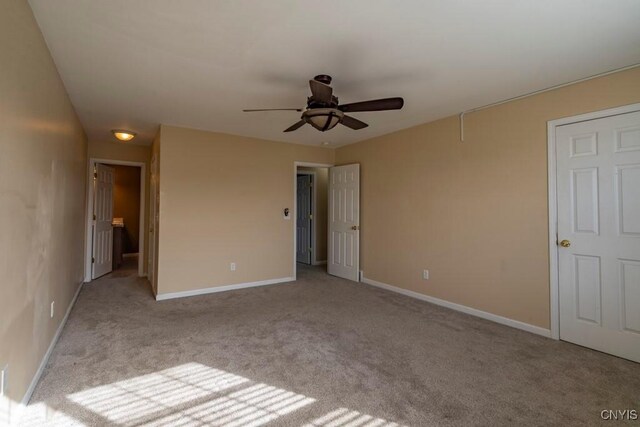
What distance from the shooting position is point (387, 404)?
190 cm

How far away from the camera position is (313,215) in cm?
667

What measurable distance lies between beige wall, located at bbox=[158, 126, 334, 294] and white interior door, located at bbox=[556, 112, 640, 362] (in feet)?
12.0

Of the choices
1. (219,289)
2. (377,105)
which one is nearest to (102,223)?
(219,289)

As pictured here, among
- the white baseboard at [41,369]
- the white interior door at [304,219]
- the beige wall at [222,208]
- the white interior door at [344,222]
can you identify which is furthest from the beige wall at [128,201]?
the white interior door at [344,222]

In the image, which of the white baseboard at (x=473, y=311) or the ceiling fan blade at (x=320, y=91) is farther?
the white baseboard at (x=473, y=311)

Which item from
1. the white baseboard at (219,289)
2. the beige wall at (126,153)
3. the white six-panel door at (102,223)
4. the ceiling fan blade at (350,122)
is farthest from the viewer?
the white six-panel door at (102,223)

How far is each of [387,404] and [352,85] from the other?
100 inches

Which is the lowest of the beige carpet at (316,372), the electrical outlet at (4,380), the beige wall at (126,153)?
the beige carpet at (316,372)

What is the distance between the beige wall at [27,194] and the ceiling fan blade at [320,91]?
1.61m

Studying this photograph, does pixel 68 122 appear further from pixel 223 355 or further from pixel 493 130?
pixel 493 130

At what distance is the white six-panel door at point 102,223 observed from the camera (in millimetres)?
5223

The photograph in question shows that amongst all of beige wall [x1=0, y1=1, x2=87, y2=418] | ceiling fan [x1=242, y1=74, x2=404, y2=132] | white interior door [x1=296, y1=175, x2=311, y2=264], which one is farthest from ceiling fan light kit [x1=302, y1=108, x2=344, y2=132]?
white interior door [x1=296, y1=175, x2=311, y2=264]

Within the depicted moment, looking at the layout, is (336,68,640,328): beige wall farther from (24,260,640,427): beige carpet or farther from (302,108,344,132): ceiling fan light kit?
(302,108,344,132): ceiling fan light kit

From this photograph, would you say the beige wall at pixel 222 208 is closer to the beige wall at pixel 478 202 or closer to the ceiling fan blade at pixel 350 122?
the beige wall at pixel 478 202
